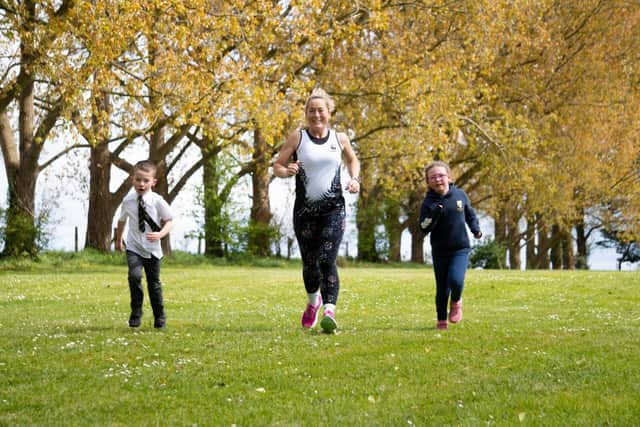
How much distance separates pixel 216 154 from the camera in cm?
3144

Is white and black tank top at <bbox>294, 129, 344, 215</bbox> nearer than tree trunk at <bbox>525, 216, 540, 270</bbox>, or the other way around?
white and black tank top at <bbox>294, 129, 344, 215</bbox>

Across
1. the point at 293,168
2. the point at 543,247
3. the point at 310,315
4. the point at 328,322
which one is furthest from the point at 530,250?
the point at 293,168

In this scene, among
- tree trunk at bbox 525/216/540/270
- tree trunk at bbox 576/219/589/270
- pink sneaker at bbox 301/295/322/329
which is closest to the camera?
pink sneaker at bbox 301/295/322/329

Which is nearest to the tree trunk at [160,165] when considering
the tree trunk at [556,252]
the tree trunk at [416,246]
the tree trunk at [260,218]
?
the tree trunk at [260,218]

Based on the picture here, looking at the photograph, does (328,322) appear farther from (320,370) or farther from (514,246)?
(514,246)

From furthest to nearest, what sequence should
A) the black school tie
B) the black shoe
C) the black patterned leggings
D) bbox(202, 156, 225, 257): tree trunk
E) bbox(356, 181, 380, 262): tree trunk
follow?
bbox(356, 181, 380, 262): tree trunk, bbox(202, 156, 225, 257): tree trunk, the black shoe, the black school tie, the black patterned leggings

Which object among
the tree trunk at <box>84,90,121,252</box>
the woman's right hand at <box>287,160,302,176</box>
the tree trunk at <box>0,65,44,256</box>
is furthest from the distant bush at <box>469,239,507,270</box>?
the woman's right hand at <box>287,160,302,176</box>

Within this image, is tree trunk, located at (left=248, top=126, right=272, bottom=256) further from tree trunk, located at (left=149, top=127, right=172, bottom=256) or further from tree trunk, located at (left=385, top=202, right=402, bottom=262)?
tree trunk, located at (left=385, top=202, right=402, bottom=262)

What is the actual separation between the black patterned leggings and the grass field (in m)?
0.65

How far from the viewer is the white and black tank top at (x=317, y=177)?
883 centimetres

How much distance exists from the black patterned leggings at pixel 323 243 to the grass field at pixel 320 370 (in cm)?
65

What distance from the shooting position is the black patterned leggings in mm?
8961

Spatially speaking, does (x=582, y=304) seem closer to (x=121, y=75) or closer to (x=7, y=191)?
(x=121, y=75)

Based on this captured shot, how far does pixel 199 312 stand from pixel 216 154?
60.1 ft
